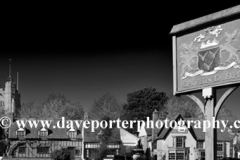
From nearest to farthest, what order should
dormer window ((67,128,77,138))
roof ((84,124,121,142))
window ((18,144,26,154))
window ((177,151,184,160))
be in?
window ((177,151,184,160)) < window ((18,144,26,154)) < roof ((84,124,121,142)) < dormer window ((67,128,77,138))

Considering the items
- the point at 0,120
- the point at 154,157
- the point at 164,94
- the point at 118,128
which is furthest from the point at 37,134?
the point at 164,94

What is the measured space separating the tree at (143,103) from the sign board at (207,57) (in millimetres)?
54942

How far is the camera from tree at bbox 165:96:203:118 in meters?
60.8

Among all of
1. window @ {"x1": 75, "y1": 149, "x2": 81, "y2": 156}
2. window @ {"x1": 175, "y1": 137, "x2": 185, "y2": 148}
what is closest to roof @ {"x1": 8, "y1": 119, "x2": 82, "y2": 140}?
window @ {"x1": 75, "y1": 149, "x2": 81, "y2": 156}

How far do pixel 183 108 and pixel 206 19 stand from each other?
50.5 m

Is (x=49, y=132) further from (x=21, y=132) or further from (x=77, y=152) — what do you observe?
(x=77, y=152)

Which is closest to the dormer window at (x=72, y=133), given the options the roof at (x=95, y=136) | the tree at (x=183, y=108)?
the roof at (x=95, y=136)

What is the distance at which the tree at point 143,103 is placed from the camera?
228ft

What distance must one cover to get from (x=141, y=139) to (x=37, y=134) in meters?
13.1

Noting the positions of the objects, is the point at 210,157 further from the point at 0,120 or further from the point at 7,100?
the point at 7,100

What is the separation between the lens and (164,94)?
73.2 m

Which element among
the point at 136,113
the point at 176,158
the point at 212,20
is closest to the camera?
the point at 212,20

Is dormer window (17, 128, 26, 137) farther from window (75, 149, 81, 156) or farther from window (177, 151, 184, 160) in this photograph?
window (177, 151, 184, 160)

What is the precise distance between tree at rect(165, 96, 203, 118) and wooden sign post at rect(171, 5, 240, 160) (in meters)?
47.0
